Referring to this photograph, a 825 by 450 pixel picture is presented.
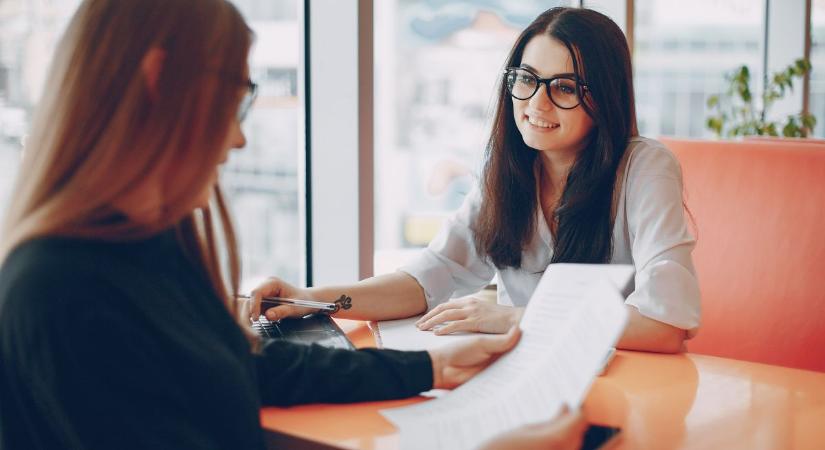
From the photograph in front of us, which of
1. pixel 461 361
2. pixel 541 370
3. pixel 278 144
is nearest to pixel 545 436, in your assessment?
pixel 541 370

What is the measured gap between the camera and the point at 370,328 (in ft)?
4.99

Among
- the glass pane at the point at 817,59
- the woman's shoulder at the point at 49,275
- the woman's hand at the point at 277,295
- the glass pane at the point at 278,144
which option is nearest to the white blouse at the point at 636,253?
the woman's hand at the point at 277,295

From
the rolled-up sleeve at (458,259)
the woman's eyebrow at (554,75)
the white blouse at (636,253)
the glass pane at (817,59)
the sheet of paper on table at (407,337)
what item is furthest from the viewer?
the glass pane at (817,59)

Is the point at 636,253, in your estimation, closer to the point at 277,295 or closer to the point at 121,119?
the point at 277,295

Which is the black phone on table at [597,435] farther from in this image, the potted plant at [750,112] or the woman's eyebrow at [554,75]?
the potted plant at [750,112]

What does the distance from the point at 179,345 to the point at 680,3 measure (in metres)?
4.47

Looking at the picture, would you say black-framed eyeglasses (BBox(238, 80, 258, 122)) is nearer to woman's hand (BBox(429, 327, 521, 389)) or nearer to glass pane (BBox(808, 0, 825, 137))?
woman's hand (BBox(429, 327, 521, 389))

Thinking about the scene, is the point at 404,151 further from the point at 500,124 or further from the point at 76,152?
the point at 76,152

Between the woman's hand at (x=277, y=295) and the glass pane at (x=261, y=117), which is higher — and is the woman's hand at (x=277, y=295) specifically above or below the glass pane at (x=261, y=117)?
below

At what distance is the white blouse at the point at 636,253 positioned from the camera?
4.80 feet

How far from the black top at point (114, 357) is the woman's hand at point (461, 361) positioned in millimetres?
290

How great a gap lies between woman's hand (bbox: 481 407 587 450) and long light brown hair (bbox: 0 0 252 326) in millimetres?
429

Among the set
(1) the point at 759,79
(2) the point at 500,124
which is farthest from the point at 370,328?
(1) the point at 759,79

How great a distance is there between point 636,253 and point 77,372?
1110 mm
